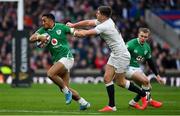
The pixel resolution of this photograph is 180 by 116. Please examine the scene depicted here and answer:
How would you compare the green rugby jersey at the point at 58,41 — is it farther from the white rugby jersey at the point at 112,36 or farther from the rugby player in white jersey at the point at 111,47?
the white rugby jersey at the point at 112,36

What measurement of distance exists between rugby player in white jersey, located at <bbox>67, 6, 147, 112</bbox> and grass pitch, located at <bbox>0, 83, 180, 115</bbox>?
673mm

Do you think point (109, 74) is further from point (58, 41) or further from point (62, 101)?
point (62, 101)

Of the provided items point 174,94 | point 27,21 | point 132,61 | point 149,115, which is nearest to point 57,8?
point 27,21

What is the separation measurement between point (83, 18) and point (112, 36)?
61.1 feet

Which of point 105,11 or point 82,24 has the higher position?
point 105,11

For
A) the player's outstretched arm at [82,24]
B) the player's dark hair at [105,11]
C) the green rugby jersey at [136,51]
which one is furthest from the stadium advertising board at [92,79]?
the player's dark hair at [105,11]

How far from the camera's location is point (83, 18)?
37.9 m

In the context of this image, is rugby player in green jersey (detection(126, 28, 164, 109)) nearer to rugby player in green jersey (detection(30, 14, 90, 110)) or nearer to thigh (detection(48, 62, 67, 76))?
rugby player in green jersey (detection(30, 14, 90, 110))

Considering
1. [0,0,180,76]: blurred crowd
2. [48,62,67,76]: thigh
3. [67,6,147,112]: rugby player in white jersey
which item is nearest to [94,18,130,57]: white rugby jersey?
[67,6,147,112]: rugby player in white jersey

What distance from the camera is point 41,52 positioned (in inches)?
1414

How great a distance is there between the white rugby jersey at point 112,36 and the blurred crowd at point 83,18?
15.3 metres

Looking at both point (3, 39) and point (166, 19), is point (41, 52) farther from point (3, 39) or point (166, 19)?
point (166, 19)

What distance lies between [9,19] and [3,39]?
3.86 feet

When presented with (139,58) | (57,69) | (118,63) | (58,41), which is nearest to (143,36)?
(139,58)
